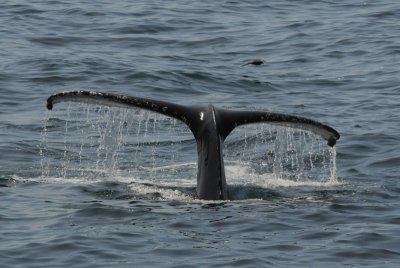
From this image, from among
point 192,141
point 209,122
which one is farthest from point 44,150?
point 209,122

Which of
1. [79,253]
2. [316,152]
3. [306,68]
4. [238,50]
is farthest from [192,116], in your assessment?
[238,50]

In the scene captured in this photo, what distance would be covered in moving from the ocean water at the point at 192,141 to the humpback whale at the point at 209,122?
28 centimetres

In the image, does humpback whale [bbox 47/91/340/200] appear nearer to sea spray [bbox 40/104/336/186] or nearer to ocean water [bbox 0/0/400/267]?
ocean water [bbox 0/0/400/267]

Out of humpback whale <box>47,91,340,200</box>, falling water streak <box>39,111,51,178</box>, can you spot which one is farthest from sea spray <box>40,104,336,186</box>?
humpback whale <box>47,91,340,200</box>

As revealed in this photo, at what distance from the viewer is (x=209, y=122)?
41.3 feet

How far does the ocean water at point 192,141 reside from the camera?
36.4ft

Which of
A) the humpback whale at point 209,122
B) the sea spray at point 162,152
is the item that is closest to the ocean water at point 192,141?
the sea spray at point 162,152

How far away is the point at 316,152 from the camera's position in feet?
52.7

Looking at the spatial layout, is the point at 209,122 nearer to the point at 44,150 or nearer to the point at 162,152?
the point at 162,152

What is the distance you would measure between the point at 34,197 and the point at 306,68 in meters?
10.3

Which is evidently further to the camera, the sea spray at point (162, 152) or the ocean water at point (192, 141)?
the sea spray at point (162, 152)

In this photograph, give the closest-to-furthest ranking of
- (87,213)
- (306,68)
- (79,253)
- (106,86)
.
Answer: (79,253)
(87,213)
(106,86)
(306,68)

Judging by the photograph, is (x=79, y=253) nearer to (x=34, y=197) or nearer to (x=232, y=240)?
(x=232, y=240)

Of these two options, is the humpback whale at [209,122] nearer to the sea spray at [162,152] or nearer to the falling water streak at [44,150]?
the sea spray at [162,152]
